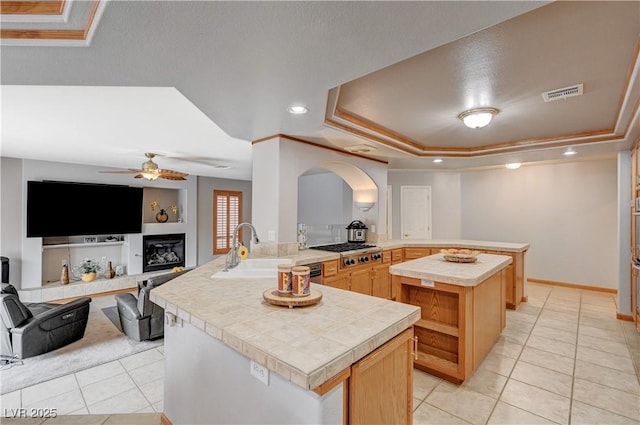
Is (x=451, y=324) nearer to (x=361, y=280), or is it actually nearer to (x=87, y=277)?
(x=361, y=280)

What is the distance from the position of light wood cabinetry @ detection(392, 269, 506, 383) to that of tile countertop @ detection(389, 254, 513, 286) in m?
0.09

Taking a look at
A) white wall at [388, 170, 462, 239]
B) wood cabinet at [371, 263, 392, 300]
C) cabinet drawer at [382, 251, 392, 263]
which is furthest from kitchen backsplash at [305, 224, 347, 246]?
wood cabinet at [371, 263, 392, 300]

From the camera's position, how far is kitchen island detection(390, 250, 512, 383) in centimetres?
248

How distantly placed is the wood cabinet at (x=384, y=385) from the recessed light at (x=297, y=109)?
177cm

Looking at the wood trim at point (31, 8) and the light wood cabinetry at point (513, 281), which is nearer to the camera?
the wood trim at point (31, 8)

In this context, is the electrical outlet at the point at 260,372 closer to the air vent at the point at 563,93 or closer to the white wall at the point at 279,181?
the white wall at the point at 279,181

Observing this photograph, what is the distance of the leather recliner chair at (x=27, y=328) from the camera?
312cm

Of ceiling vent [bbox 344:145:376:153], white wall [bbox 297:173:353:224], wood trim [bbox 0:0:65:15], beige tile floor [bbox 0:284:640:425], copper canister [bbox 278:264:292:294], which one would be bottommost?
beige tile floor [bbox 0:284:640:425]

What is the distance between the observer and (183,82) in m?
1.88

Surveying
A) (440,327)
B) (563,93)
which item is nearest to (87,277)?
A: (440,327)

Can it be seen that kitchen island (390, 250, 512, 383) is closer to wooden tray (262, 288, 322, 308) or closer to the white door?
wooden tray (262, 288, 322, 308)

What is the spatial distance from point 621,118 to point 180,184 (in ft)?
25.4

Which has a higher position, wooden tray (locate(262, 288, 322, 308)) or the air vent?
the air vent

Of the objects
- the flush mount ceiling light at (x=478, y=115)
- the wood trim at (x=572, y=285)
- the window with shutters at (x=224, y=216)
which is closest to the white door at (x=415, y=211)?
the wood trim at (x=572, y=285)
